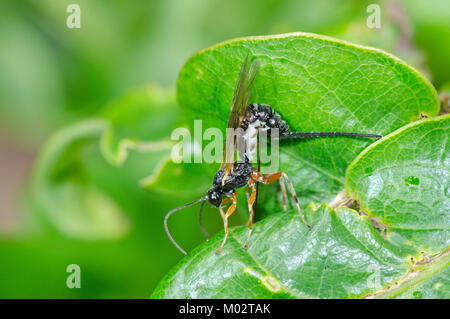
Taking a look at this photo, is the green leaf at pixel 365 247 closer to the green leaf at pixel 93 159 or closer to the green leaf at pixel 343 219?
the green leaf at pixel 343 219

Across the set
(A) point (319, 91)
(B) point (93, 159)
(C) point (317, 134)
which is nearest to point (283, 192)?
(C) point (317, 134)

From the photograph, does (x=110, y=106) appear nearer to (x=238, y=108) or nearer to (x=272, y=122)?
(x=238, y=108)

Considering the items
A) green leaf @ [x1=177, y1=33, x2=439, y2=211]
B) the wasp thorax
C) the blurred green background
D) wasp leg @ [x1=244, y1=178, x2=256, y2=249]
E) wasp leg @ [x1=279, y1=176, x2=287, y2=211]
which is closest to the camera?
green leaf @ [x1=177, y1=33, x2=439, y2=211]

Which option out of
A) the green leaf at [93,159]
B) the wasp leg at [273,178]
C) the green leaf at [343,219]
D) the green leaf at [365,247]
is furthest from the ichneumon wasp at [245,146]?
the green leaf at [93,159]

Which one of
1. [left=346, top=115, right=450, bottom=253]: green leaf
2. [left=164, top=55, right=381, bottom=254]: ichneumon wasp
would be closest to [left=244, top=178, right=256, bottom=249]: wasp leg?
[left=164, top=55, right=381, bottom=254]: ichneumon wasp

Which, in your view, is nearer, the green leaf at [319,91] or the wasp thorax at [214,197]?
the green leaf at [319,91]

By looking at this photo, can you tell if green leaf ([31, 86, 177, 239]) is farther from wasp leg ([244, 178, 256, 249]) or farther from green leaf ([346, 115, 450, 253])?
green leaf ([346, 115, 450, 253])
